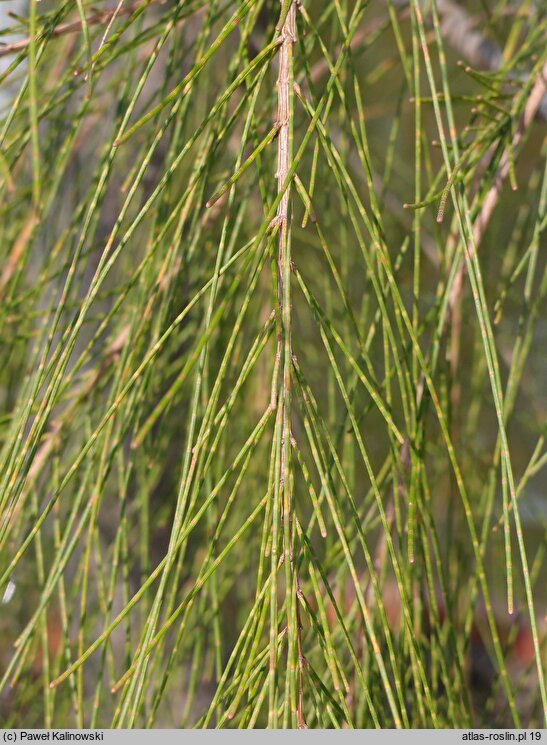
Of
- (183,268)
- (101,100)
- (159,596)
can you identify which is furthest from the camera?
(101,100)

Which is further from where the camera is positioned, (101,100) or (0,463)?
(101,100)

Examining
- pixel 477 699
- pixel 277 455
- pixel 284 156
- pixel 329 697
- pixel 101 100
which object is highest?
pixel 101 100

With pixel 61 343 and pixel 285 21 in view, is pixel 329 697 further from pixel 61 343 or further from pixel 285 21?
pixel 285 21

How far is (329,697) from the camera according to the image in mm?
364

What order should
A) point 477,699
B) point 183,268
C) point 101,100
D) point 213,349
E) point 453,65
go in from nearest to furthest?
1. point 183,268
2. point 213,349
3. point 101,100
4. point 477,699
5. point 453,65

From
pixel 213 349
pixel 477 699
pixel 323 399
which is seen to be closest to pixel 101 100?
pixel 213 349

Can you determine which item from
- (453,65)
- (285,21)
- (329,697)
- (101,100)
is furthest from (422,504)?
(453,65)

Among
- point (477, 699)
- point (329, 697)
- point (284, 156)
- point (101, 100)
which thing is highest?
point (101, 100)

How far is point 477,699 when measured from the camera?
127 centimetres

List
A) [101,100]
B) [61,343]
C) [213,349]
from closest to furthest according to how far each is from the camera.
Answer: [61,343], [213,349], [101,100]

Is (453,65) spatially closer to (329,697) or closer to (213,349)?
(213,349)

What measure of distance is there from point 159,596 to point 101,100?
79cm

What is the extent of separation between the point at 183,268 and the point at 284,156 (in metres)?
0.19

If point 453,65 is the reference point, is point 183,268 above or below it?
below
